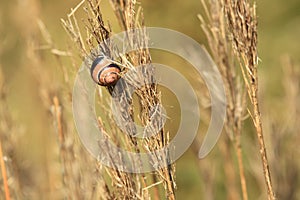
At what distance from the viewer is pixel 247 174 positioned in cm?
340

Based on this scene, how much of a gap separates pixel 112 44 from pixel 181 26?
8.43 ft

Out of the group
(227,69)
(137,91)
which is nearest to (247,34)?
(137,91)

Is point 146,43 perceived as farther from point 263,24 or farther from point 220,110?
point 263,24

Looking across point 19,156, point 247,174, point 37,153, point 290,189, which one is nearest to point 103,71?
point 19,156

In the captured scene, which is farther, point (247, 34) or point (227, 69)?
point (227, 69)

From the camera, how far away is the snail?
1248mm

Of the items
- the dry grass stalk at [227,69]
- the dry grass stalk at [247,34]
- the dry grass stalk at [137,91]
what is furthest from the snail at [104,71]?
the dry grass stalk at [227,69]

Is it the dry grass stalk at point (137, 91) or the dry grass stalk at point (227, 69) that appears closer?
the dry grass stalk at point (137, 91)

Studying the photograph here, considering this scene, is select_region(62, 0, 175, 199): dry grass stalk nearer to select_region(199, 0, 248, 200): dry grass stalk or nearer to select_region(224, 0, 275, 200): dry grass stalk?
select_region(224, 0, 275, 200): dry grass stalk

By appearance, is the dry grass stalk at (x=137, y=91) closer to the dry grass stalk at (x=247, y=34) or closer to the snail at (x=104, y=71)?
the snail at (x=104, y=71)

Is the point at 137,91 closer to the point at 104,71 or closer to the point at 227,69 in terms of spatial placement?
the point at 104,71

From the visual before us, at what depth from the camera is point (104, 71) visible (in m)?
1.25

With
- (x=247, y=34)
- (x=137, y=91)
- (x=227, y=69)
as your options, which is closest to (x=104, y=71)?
(x=137, y=91)

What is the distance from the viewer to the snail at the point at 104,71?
1.25m
